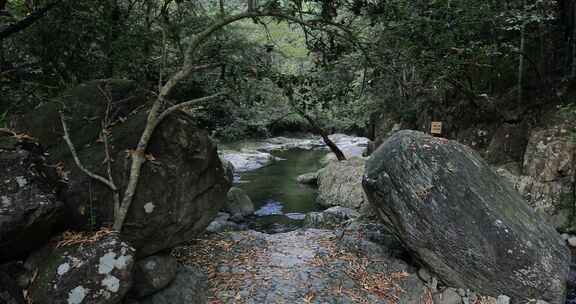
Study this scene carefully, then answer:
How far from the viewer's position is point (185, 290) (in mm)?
4457

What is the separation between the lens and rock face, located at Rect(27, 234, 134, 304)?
318 centimetres

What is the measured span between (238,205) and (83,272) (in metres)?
7.49

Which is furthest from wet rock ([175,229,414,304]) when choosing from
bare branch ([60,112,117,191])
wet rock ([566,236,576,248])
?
wet rock ([566,236,576,248])

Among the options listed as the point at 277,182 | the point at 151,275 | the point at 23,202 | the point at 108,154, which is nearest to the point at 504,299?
the point at 151,275

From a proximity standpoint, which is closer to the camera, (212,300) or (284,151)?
(212,300)

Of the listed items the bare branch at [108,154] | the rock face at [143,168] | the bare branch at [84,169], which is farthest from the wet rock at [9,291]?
the bare branch at [84,169]

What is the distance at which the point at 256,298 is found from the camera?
4.59m

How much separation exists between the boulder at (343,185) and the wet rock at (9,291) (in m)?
8.65

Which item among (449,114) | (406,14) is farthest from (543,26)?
(406,14)

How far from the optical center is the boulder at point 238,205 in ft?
34.4

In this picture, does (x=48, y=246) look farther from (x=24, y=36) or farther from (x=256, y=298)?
(x=24, y=36)

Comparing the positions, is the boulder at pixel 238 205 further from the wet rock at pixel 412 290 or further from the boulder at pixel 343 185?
the wet rock at pixel 412 290

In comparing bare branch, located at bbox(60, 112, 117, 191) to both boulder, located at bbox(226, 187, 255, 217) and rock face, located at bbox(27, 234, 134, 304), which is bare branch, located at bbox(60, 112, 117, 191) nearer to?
rock face, located at bbox(27, 234, 134, 304)

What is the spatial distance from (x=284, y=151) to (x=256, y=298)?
901 inches
